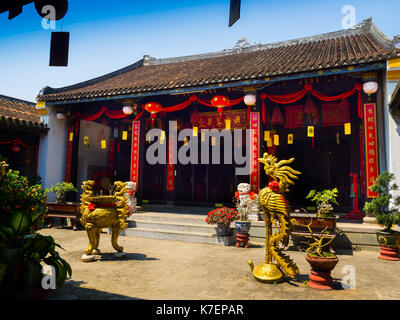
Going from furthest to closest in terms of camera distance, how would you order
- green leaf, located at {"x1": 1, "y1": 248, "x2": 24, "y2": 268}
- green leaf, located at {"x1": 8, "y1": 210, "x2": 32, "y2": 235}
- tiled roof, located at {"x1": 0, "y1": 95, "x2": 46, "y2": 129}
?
tiled roof, located at {"x1": 0, "y1": 95, "x2": 46, "y2": 129}
green leaf, located at {"x1": 8, "y1": 210, "x2": 32, "y2": 235}
green leaf, located at {"x1": 1, "y1": 248, "x2": 24, "y2": 268}

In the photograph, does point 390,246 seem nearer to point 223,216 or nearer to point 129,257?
point 223,216

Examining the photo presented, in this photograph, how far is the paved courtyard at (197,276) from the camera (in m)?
3.41

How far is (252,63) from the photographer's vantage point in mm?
9492

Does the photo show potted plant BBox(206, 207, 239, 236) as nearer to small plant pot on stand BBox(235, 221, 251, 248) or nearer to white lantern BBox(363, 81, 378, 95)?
small plant pot on stand BBox(235, 221, 251, 248)

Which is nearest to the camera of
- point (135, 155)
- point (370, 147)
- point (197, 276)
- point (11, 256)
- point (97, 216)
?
point (11, 256)

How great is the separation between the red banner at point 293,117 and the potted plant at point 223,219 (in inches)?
160

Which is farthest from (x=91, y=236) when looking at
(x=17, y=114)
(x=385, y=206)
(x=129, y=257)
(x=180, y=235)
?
(x=17, y=114)

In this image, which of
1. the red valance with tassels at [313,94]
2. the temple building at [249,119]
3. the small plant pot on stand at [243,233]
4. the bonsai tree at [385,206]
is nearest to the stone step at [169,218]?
the temple building at [249,119]

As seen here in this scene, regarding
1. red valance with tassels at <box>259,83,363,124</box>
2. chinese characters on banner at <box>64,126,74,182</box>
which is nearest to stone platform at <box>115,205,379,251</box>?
red valance with tassels at <box>259,83,363,124</box>

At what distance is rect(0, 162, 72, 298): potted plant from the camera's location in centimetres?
313

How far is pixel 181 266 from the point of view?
471cm

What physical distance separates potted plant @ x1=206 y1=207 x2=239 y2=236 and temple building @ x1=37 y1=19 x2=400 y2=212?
1.37 metres

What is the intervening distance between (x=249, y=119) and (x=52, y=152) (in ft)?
24.1

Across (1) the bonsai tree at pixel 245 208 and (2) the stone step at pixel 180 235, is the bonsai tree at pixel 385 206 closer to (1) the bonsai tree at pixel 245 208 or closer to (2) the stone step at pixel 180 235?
(1) the bonsai tree at pixel 245 208
